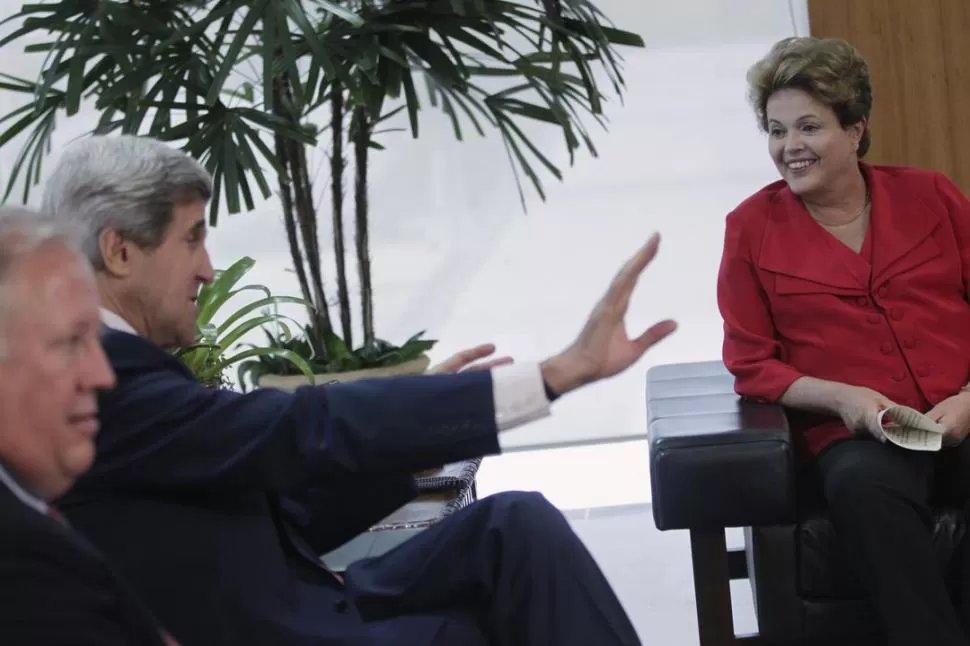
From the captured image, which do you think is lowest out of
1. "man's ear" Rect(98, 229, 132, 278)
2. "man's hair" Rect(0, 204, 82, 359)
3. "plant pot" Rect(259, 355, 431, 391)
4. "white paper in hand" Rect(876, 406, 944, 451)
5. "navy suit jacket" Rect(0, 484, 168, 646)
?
"white paper in hand" Rect(876, 406, 944, 451)

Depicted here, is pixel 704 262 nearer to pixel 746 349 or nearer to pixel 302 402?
pixel 746 349

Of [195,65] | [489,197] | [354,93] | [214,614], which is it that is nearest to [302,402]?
[214,614]

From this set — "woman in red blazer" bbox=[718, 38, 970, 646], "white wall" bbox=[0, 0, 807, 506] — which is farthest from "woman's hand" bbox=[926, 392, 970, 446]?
"white wall" bbox=[0, 0, 807, 506]

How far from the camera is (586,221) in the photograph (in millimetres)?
4879

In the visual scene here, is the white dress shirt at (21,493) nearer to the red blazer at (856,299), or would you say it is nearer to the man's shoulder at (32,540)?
the man's shoulder at (32,540)

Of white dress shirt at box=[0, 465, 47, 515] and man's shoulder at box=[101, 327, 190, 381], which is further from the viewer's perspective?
man's shoulder at box=[101, 327, 190, 381]

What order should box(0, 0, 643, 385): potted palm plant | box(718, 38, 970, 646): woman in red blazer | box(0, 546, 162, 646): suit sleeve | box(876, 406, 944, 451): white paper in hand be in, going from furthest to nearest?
box(0, 0, 643, 385): potted palm plant
box(718, 38, 970, 646): woman in red blazer
box(876, 406, 944, 451): white paper in hand
box(0, 546, 162, 646): suit sleeve

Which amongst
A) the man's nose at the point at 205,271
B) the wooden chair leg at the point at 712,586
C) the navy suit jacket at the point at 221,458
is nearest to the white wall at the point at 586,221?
the wooden chair leg at the point at 712,586

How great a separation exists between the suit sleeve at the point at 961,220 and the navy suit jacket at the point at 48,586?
2035 millimetres

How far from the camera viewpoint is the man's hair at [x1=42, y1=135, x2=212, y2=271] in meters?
1.65

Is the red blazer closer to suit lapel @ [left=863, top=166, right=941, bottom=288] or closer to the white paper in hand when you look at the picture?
suit lapel @ [left=863, top=166, right=941, bottom=288]

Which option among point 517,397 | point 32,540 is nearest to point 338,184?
point 517,397

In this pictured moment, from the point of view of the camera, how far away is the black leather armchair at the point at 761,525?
2299mm

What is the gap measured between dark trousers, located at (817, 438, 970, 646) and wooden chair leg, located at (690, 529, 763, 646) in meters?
0.22
